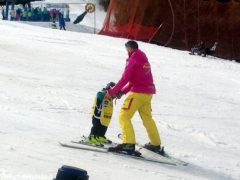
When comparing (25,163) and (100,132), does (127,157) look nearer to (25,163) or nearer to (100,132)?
(100,132)

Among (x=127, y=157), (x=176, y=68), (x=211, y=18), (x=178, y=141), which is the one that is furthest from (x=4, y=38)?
(x=127, y=157)

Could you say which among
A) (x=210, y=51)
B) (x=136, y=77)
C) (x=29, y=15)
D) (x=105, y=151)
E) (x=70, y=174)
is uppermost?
(x=29, y=15)

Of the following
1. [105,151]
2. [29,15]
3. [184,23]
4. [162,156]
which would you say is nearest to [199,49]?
[184,23]

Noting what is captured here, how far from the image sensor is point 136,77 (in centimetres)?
923

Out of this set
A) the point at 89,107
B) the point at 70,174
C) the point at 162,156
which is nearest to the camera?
the point at 70,174

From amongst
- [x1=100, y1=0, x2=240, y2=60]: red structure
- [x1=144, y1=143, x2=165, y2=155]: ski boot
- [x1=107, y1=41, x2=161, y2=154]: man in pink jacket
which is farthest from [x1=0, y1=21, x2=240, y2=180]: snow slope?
[x1=100, y1=0, x2=240, y2=60]: red structure

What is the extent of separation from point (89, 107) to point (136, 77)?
4.47 meters

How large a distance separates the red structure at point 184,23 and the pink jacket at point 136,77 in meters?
21.2

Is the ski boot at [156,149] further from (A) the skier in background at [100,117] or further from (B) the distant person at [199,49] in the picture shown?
(B) the distant person at [199,49]

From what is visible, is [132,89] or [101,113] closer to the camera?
[132,89]

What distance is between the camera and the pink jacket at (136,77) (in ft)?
30.1

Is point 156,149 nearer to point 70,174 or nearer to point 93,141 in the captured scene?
point 93,141

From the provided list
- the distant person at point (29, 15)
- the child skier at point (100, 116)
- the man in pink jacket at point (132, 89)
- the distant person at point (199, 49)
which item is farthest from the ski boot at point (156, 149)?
the distant person at point (29, 15)

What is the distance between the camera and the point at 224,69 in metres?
23.8
